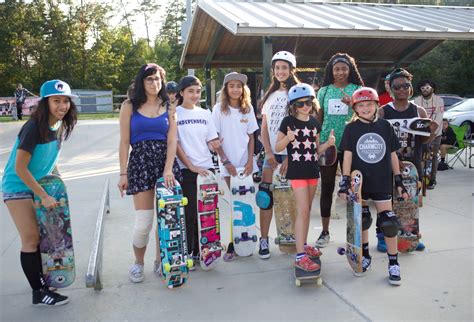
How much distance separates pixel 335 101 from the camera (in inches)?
171

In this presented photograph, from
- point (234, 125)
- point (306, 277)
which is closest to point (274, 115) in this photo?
point (234, 125)

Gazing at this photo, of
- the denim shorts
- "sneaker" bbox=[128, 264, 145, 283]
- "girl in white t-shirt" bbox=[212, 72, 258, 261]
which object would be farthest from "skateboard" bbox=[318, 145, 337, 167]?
the denim shorts

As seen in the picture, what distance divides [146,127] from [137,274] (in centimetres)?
131

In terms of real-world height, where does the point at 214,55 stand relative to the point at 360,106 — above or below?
above

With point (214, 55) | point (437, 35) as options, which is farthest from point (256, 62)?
point (437, 35)

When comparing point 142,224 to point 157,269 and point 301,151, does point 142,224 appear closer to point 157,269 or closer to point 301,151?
point 157,269

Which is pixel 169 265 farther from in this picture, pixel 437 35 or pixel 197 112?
pixel 437 35

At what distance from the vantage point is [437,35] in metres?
7.61

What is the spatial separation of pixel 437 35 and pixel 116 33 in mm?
47074

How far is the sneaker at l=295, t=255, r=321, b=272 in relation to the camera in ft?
11.8

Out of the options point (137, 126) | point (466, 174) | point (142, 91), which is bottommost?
point (466, 174)

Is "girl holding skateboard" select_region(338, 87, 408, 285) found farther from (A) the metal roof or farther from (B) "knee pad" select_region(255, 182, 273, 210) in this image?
(A) the metal roof

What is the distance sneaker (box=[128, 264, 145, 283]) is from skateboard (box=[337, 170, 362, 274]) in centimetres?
189

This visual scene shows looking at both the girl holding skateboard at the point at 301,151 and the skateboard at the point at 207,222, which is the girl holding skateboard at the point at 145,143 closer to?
the skateboard at the point at 207,222
